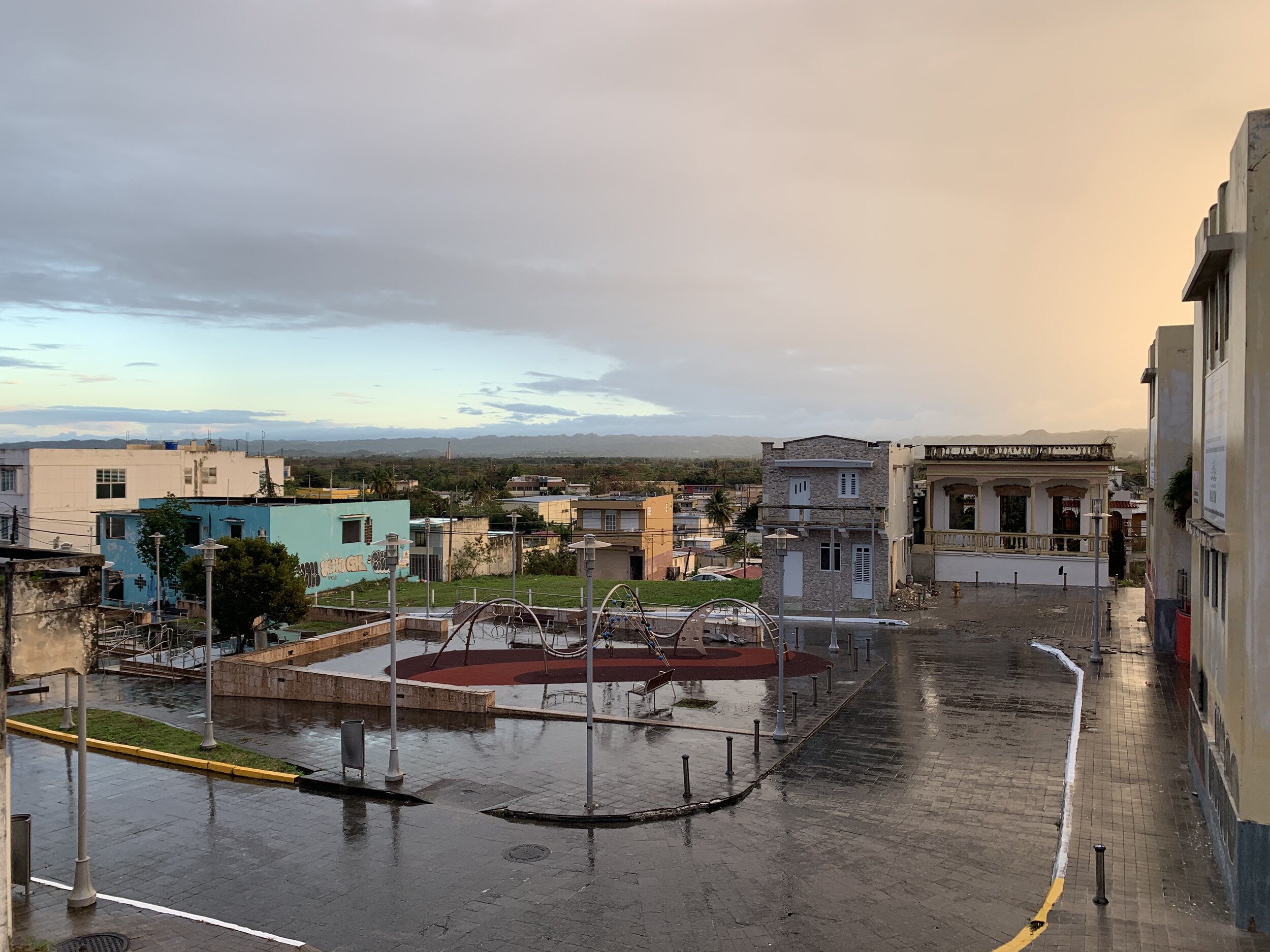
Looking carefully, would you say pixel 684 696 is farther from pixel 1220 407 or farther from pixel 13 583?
pixel 13 583

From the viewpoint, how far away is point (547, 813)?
15.6m

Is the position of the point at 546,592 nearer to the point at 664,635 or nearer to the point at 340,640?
the point at 664,635

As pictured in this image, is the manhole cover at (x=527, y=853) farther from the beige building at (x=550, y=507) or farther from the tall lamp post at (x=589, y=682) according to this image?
the beige building at (x=550, y=507)

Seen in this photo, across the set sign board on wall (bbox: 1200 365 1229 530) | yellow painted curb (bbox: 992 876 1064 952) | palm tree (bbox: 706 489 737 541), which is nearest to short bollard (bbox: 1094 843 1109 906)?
yellow painted curb (bbox: 992 876 1064 952)

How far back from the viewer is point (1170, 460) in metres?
30.4

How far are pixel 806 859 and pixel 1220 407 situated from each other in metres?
9.02

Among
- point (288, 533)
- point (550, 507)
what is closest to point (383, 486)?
point (550, 507)

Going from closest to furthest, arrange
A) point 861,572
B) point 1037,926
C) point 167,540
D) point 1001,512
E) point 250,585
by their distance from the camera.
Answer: point 1037,926, point 250,585, point 167,540, point 861,572, point 1001,512

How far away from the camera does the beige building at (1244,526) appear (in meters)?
11.7

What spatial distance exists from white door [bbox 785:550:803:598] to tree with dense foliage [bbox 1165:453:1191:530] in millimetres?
15691

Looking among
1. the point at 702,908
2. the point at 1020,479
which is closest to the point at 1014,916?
the point at 702,908

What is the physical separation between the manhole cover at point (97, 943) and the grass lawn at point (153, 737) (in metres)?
6.84

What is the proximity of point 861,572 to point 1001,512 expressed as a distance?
43.0 feet

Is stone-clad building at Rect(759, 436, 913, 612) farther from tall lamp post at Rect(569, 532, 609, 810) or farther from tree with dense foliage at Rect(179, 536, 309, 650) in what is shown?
tall lamp post at Rect(569, 532, 609, 810)
